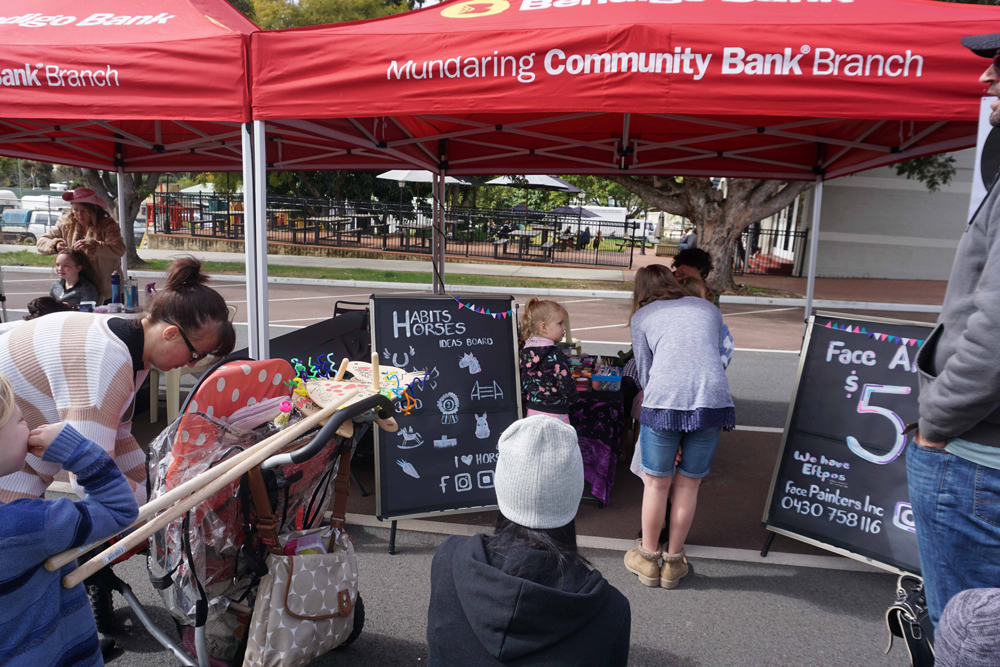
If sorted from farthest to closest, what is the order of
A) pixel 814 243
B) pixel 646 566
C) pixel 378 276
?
pixel 378 276 → pixel 814 243 → pixel 646 566

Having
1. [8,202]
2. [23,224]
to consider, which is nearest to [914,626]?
[23,224]

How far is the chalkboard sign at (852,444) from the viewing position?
3.53 metres

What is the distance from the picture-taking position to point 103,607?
2.87 meters

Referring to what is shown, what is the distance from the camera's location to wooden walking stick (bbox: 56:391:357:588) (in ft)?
5.79

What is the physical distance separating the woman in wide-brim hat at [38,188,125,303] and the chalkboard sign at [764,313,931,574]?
620 centimetres

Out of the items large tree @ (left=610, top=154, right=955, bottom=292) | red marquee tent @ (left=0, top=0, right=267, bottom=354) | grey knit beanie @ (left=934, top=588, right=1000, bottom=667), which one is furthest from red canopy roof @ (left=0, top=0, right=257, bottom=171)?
large tree @ (left=610, top=154, right=955, bottom=292)

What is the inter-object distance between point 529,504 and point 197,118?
10.7 feet

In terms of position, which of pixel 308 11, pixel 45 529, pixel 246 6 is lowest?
pixel 45 529

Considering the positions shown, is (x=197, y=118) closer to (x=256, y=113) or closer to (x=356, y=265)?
(x=256, y=113)

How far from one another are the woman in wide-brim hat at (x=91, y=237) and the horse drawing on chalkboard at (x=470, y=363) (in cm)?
425

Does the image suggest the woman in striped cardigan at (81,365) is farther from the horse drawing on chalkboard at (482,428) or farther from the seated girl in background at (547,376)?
the seated girl in background at (547,376)

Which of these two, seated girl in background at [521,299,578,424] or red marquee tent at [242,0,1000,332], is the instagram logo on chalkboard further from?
red marquee tent at [242,0,1000,332]

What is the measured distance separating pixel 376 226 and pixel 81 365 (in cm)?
2328

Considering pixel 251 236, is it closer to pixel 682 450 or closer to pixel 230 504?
pixel 230 504
